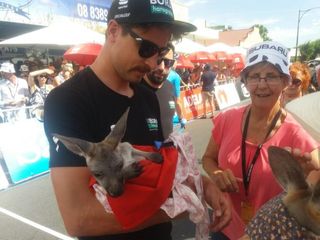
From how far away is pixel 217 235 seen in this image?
108 inches

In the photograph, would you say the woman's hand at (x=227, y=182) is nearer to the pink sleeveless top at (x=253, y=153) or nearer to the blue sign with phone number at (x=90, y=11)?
the pink sleeveless top at (x=253, y=153)

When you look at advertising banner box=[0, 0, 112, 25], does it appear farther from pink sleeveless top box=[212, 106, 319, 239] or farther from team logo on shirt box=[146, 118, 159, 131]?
team logo on shirt box=[146, 118, 159, 131]

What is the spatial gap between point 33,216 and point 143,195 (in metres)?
4.68

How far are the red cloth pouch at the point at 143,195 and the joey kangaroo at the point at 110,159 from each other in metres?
0.04

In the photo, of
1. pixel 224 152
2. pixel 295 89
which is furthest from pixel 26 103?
pixel 224 152

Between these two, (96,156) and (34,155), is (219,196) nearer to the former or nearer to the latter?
(96,156)

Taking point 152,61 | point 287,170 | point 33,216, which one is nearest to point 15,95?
point 33,216

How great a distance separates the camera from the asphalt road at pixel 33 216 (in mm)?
4855

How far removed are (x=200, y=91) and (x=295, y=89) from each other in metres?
9.98

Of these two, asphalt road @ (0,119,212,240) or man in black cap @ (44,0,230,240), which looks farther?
asphalt road @ (0,119,212,240)

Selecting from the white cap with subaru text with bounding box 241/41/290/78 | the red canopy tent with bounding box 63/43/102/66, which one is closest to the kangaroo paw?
the white cap with subaru text with bounding box 241/41/290/78

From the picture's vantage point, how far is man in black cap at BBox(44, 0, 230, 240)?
1434 mm

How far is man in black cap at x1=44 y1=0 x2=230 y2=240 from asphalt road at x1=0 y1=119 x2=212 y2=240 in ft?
10.5

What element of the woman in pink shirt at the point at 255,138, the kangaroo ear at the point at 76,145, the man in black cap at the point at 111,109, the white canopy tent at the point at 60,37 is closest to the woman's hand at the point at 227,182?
the woman in pink shirt at the point at 255,138
